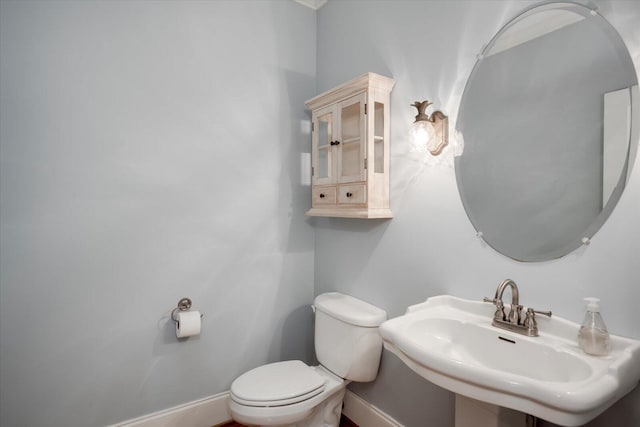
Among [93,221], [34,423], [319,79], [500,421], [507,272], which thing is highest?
[319,79]

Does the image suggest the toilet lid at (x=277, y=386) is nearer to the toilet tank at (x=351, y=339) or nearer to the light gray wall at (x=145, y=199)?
the toilet tank at (x=351, y=339)

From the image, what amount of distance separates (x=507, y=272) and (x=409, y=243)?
472mm

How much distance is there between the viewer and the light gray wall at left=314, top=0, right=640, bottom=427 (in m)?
1.03

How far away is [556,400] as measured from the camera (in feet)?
2.59

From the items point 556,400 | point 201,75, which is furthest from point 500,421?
point 201,75

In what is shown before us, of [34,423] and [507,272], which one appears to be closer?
[507,272]

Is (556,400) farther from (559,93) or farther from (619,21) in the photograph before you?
(619,21)

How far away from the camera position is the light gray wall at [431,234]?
1028mm

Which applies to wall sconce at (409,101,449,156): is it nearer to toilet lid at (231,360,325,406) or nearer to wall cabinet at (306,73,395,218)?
wall cabinet at (306,73,395,218)

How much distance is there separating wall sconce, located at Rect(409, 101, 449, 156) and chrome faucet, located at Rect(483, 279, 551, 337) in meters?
0.64

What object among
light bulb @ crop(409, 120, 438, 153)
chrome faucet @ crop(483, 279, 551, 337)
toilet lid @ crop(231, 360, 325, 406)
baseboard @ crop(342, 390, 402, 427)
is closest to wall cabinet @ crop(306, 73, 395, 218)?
light bulb @ crop(409, 120, 438, 153)

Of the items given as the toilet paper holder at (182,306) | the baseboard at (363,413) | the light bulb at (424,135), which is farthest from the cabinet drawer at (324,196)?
the baseboard at (363,413)

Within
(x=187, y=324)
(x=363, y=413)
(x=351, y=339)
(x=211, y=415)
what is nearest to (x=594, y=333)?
(x=351, y=339)

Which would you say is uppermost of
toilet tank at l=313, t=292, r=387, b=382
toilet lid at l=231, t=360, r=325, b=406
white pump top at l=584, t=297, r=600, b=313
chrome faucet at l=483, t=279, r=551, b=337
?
white pump top at l=584, t=297, r=600, b=313
